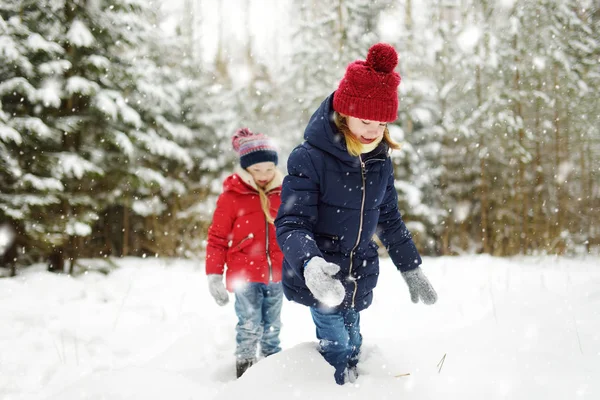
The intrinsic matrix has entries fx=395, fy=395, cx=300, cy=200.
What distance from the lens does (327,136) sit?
7.14ft

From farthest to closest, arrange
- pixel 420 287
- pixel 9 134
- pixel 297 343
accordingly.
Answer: pixel 9 134
pixel 297 343
pixel 420 287

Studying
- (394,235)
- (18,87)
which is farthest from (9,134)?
(394,235)

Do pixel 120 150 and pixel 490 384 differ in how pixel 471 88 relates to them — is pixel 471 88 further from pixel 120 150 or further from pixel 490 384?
pixel 490 384

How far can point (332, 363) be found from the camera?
2299 mm

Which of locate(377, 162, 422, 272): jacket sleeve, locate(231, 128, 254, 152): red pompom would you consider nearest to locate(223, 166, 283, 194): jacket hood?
locate(231, 128, 254, 152): red pompom

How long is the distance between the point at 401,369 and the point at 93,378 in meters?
2.21

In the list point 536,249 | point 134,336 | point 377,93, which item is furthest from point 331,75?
point 377,93

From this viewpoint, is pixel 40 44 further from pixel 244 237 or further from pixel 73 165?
pixel 244 237

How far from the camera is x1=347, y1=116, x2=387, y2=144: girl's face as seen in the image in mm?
2201

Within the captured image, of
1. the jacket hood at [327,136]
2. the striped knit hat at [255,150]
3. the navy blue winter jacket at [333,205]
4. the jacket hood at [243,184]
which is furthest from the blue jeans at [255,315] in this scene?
the jacket hood at [327,136]

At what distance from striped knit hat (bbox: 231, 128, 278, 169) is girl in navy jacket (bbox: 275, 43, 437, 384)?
4.79ft

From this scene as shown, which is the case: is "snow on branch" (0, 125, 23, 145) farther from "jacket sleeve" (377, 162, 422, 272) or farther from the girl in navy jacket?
"jacket sleeve" (377, 162, 422, 272)

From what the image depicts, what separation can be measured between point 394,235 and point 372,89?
A: 1.00m

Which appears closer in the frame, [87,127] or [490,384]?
[490,384]
